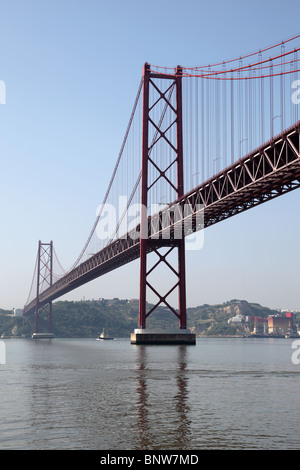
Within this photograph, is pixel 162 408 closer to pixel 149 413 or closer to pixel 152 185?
pixel 149 413

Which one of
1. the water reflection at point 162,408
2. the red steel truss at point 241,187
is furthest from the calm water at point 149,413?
the red steel truss at point 241,187

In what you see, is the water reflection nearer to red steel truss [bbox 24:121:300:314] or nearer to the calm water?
the calm water

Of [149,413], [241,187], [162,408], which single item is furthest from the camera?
[241,187]

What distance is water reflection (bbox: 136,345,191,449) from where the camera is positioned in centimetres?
1323

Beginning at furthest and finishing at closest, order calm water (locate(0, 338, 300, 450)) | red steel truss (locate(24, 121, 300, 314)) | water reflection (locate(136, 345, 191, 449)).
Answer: red steel truss (locate(24, 121, 300, 314)), water reflection (locate(136, 345, 191, 449)), calm water (locate(0, 338, 300, 450))

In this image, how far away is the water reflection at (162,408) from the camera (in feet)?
43.4

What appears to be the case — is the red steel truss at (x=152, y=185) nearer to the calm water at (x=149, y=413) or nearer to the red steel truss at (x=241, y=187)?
the red steel truss at (x=241, y=187)

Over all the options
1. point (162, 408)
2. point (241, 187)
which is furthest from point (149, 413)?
point (241, 187)

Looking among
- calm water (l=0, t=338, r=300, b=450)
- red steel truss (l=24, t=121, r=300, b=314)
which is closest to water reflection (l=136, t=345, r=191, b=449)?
calm water (l=0, t=338, r=300, b=450)

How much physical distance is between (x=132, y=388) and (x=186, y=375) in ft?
21.2

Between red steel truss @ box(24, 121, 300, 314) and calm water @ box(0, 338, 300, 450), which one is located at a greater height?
red steel truss @ box(24, 121, 300, 314)

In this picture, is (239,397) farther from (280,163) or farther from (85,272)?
(85,272)

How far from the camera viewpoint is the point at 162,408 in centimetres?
1795

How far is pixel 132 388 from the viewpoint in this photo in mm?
23781
